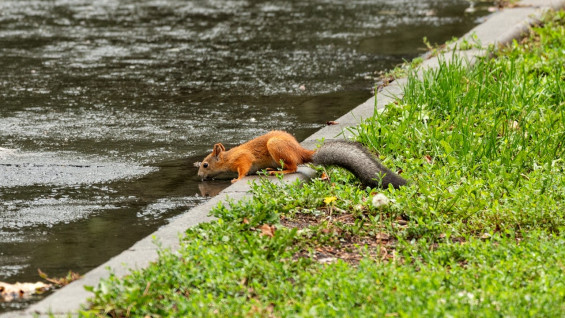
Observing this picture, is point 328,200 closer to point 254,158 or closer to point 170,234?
point 254,158

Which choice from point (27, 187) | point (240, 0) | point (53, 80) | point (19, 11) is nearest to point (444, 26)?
point (240, 0)

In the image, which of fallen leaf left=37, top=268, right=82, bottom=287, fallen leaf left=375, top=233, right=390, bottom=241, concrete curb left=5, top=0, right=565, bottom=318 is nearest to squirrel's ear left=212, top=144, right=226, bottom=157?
concrete curb left=5, top=0, right=565, bottom=318

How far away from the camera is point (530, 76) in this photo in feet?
26.1

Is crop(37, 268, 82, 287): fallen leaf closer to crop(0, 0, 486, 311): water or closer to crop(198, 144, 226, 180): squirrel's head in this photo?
crop(0, 0, 486, 311): water

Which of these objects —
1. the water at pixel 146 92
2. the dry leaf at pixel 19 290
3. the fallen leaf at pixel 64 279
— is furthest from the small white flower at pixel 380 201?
the dry leaf at pixel 19 290

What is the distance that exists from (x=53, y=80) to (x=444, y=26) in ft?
Result: 17.9

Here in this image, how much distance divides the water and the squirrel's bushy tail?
3.06ft

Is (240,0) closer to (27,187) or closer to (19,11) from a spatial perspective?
(19,11)

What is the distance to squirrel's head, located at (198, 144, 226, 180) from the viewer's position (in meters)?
6.30

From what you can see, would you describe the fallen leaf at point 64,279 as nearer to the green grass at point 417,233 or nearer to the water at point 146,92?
the water at point 146,92

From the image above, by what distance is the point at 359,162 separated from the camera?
5766 millimetres

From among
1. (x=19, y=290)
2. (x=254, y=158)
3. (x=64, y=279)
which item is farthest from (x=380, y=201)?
(x=19, y=290)

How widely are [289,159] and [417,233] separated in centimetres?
130

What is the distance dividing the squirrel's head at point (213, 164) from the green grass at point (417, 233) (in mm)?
735
